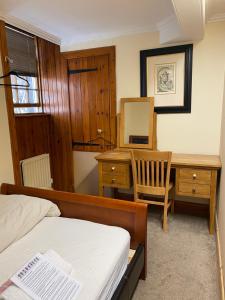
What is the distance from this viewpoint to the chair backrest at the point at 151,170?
232 cm

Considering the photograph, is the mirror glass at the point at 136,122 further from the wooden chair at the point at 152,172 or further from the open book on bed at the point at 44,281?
the open book on bed at the point at 44,281

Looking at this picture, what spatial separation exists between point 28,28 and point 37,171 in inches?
67.6

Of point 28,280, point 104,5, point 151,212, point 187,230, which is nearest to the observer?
point 28,280

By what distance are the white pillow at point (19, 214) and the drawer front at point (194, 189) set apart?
1342 millimetres

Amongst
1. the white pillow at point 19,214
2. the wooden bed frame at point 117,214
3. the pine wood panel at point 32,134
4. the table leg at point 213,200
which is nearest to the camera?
the white pillow at point 19,214

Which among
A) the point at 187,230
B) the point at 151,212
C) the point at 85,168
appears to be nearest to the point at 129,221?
the point at 187,230

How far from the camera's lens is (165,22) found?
2543 mm

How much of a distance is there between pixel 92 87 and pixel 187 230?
215cm

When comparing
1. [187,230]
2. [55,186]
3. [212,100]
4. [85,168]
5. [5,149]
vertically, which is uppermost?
[212,100]

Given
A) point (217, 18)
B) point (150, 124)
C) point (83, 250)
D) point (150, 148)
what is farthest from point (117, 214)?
point (217, 18)

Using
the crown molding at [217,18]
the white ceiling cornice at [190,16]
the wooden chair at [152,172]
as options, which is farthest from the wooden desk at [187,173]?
the crown molding at [217,18]

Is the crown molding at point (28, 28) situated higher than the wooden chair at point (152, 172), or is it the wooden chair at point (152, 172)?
the crown molding at point (28, 28)

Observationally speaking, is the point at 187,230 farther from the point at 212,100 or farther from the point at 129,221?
the point at 212,100

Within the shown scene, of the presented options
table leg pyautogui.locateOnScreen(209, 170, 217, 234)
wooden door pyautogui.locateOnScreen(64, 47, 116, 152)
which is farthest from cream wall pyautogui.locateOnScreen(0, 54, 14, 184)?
table leg pyautogui.locateOnScreen(209, 170, 217, 234)
